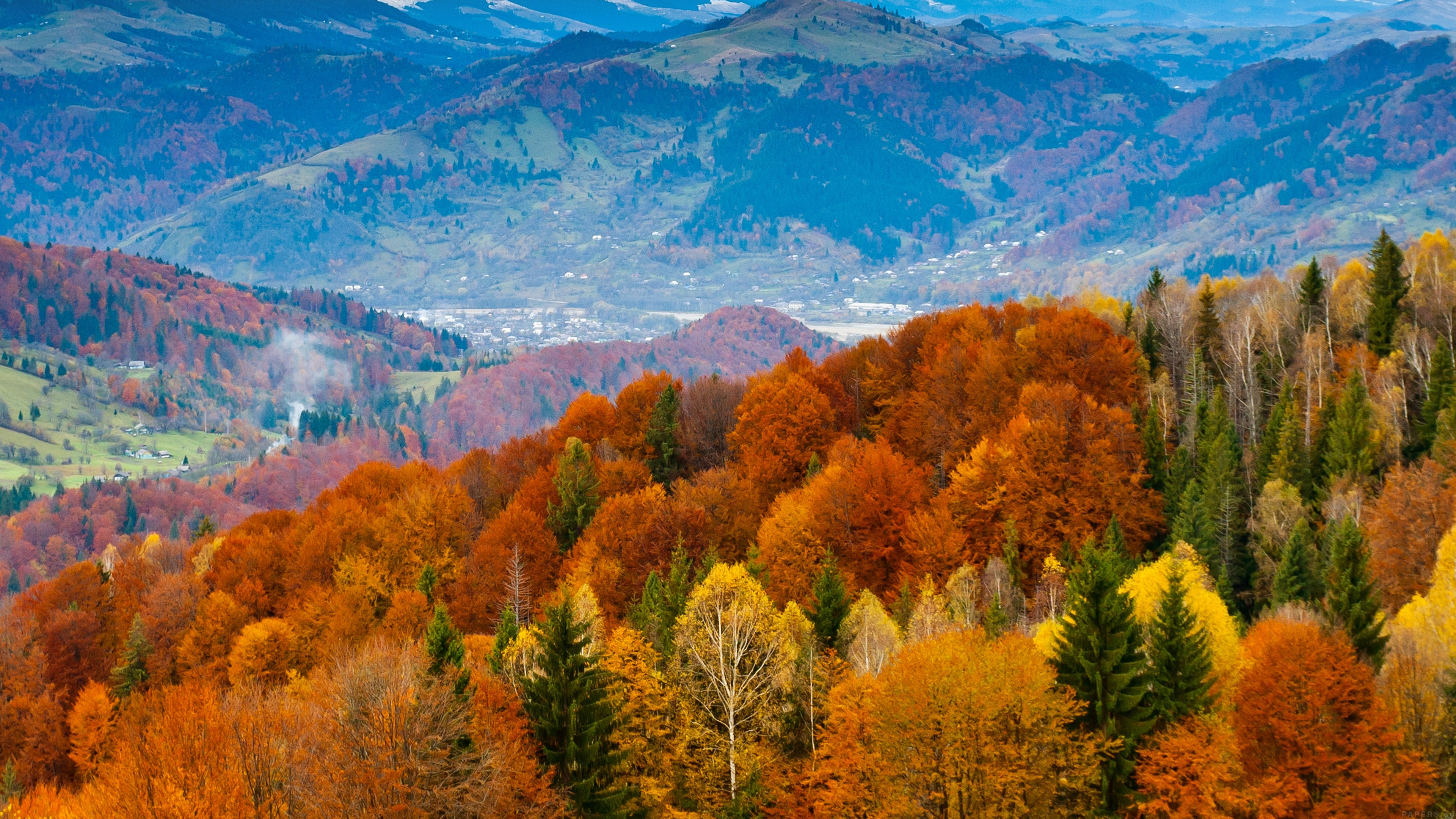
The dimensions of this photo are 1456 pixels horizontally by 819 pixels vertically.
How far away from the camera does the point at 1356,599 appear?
5612 cm

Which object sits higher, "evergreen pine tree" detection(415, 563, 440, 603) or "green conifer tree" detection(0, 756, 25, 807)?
"evergreen pine tree" detection(415, 563, 440, 603)

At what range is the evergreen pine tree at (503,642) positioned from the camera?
5784cm

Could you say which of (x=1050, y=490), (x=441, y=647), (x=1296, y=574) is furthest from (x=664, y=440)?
(x=441, y=647)

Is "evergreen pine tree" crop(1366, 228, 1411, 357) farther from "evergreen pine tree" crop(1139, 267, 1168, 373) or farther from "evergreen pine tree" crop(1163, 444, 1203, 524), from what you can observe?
"evergreen pine tree" crop(1163, 444, 1203, 524)

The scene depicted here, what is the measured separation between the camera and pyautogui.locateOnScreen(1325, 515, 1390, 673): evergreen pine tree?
5456cm

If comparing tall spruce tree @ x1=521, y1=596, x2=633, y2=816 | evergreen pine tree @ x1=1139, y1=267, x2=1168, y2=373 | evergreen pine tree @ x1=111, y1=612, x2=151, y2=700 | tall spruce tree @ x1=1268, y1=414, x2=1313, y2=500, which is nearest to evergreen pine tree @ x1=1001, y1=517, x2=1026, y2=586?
tall spruce tree @ x1=1268, y1=414, x2=1313, y2=500

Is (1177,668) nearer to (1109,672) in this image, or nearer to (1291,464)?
(1109,672)

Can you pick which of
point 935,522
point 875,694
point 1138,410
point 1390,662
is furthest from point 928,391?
point 875,694

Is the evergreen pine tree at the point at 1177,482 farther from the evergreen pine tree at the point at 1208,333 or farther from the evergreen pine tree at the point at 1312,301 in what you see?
the evergreen pine tree at the point at 1312,301

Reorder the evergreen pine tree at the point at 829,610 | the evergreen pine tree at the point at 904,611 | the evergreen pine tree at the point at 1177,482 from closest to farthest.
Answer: the evergreen pine tree at the point at 829,610 → the evergreen pine tree at the point at 904,611 → the evergreen pine tree at the point at 1177,482

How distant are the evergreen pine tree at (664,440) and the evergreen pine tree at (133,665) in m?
49.5

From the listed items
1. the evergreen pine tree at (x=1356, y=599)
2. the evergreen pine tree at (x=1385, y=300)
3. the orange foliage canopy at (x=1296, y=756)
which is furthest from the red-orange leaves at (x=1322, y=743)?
the evergreen pine tree at (x=1385, y=300)

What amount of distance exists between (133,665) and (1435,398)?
108 metres

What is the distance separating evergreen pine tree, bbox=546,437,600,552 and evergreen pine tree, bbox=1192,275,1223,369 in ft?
197
